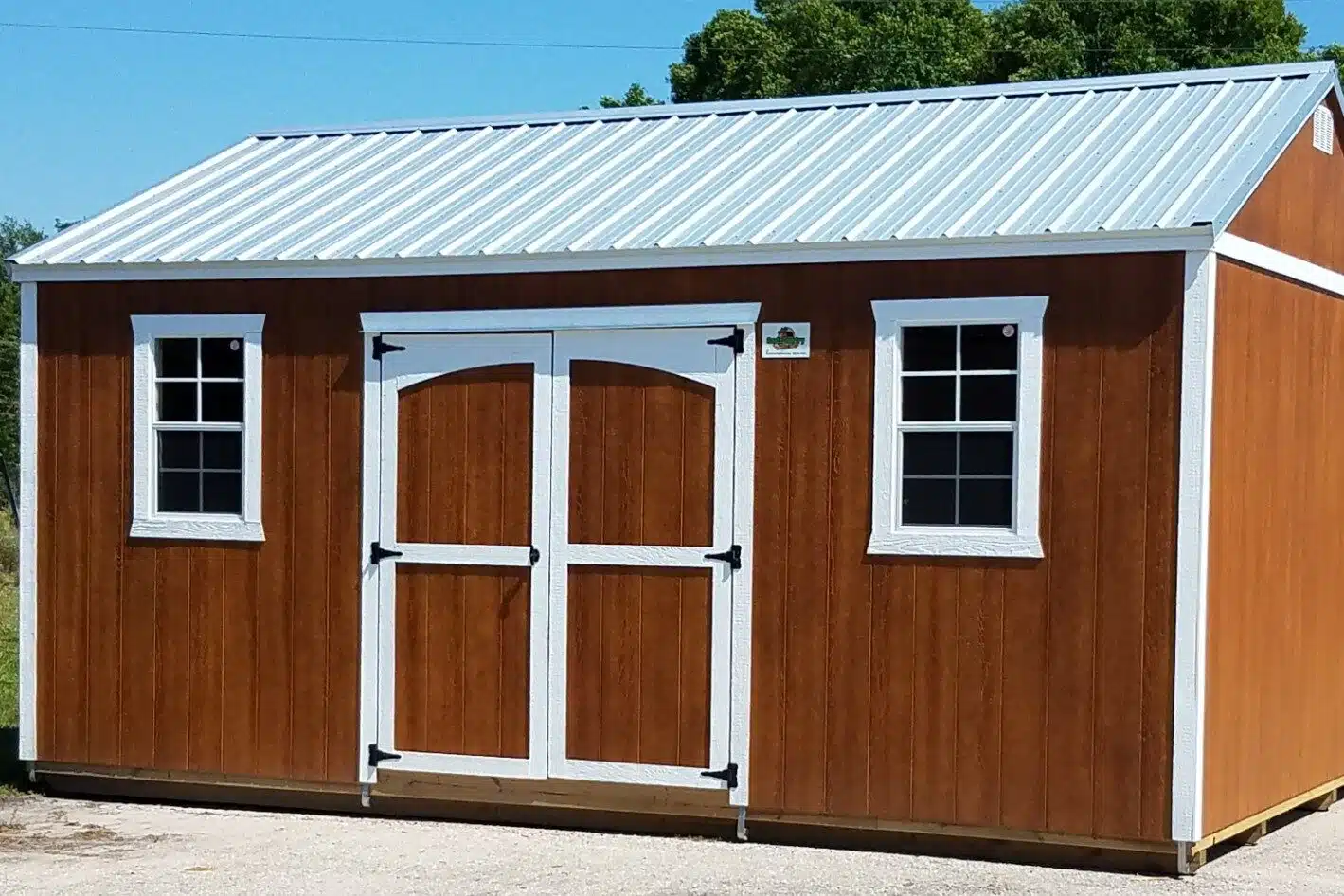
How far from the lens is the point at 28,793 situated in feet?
37.8

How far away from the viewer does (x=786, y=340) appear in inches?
392

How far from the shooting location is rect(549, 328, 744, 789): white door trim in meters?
10.1

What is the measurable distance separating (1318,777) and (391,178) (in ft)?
20.6

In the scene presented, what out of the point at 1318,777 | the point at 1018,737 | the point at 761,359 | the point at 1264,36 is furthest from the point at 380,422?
the point at 1264,36

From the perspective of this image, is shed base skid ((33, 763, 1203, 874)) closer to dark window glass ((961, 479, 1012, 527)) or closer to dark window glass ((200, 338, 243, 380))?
dark window glass ((961, 479, 1012, 527))

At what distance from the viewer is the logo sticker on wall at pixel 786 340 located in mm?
9906

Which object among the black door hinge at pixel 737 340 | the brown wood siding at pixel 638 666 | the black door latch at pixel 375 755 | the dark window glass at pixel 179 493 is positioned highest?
the black door hinge at pixel 737 340

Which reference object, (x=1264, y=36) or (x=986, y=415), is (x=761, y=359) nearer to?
(x=986, y=415)

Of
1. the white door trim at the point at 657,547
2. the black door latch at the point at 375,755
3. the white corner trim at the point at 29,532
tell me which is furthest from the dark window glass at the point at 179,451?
the white door trim at the point at 657,547

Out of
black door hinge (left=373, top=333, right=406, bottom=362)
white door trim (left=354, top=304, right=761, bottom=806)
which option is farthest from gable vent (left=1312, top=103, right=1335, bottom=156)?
black door hinge (left=373, top=333, right=406, bottom=362)

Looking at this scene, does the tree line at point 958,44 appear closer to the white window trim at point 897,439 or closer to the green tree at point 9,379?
the green tree at point 9,379

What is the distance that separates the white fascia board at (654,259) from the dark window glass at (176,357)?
1.15 ft

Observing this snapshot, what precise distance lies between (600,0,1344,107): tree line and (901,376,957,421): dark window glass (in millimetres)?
20663

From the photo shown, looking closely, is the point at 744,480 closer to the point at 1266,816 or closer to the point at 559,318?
the point at 559,318
